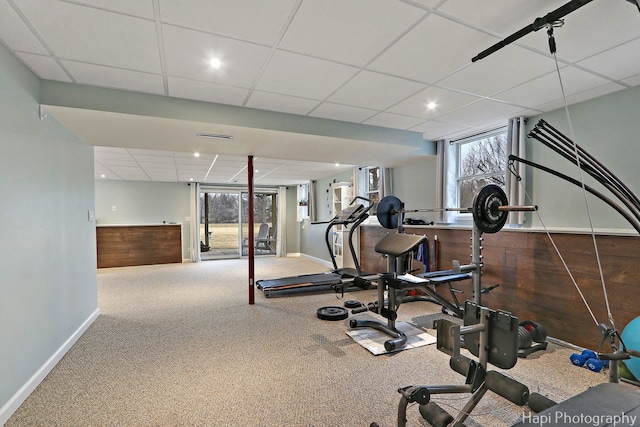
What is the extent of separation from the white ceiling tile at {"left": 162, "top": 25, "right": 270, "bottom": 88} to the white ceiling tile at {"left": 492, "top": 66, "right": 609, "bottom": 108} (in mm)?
2367

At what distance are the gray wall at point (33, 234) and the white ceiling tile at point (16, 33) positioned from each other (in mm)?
109

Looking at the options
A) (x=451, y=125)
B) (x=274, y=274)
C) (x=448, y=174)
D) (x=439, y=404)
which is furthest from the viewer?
(x=274, y=274)

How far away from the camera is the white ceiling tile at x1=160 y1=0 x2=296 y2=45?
166 cm

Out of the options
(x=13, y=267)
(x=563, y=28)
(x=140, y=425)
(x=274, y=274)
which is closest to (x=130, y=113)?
Result: (x=13, y=267)

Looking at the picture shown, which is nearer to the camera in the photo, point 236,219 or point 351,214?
point 351,214

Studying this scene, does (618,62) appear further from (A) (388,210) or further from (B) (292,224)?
(B) (292,224)

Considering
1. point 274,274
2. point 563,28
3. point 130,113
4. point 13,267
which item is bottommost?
point 274,274

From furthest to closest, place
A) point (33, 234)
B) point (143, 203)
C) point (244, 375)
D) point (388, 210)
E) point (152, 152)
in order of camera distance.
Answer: point (143, 203) < point (152, 152) < point (388, 210) < point (244, 375) < point (33, 234)

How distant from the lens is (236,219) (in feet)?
30.8

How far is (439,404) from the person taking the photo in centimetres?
199

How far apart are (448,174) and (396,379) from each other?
3.20 metres

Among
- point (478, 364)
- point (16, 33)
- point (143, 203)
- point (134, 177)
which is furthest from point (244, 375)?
point (143, 203)

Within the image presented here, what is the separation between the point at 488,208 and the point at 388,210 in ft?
4.34

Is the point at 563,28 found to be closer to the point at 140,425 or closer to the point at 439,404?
the point at 439,404
